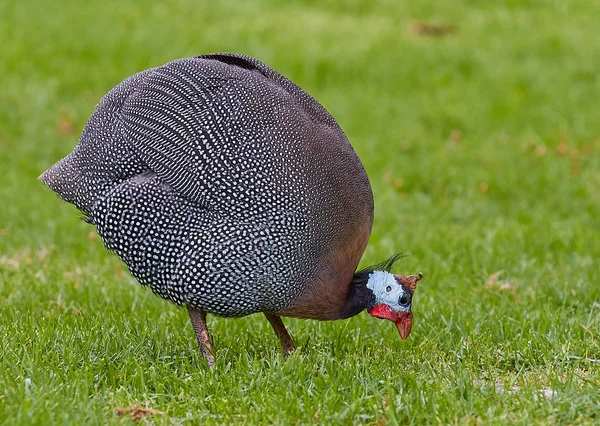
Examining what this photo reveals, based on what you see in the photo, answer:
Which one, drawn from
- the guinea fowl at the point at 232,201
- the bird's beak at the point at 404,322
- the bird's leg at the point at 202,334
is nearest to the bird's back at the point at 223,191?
the guinea fowl at the point at 232,201

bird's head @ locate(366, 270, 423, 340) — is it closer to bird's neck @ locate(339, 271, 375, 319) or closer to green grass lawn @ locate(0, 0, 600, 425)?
bird's neck @ locate(339, 271, 375, 319)

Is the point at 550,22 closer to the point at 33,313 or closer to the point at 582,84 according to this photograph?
the point at 582,84

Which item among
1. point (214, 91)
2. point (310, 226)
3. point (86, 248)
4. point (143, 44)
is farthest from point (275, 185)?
point (143, 44)

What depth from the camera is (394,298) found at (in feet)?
12.8

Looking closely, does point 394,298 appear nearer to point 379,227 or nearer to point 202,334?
point 202,334

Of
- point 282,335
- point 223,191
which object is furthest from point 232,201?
point 282,335

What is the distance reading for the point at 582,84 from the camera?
10.0 meters

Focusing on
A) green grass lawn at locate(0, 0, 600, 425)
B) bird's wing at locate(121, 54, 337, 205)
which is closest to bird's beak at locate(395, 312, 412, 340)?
green grass lawn at locate(0, 0, 600, 425)

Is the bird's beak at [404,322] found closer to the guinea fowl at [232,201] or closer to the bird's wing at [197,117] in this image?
the guinea fowl at [232,201]

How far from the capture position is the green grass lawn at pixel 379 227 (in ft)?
11.2

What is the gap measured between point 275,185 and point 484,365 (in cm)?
115

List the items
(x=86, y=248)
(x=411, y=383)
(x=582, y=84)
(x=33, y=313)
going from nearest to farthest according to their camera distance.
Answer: (x=411, y=383)
(x=33, y=313)
(x=86, y=248)
(x=582, y=84)

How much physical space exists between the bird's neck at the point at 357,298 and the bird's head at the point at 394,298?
0.6 inches

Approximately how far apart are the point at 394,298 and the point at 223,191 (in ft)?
2.79
